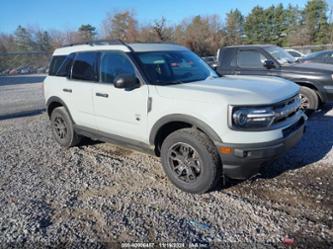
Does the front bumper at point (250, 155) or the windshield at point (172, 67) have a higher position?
the windshield at point (172, 67)

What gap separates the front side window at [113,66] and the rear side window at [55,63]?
51.7 inches

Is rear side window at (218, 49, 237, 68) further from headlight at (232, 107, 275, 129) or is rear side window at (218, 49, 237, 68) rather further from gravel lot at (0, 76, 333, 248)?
headlight at (232, 107, 275, 129)

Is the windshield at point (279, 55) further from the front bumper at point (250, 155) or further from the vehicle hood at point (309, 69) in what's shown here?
the front bumper at point (250, 155)

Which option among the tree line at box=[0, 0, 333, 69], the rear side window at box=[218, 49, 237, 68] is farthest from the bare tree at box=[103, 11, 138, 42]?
the rear side window at box=[218, 49, 237, 68]

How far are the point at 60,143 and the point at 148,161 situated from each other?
6.68ft

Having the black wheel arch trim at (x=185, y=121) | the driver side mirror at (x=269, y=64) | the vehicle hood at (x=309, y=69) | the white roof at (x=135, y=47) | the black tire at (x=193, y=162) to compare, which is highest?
the white roof at (x=135, y=47)

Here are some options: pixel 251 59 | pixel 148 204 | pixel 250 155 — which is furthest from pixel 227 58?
pixel 148 204

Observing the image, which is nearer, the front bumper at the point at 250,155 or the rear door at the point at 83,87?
the front bumper at the point at 250,155

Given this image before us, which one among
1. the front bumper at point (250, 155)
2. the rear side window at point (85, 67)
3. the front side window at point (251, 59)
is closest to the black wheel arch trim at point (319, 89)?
the front side window at point (251, 59)

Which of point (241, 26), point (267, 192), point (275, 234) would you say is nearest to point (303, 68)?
point (267, 192)

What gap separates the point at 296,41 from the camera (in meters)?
53.8

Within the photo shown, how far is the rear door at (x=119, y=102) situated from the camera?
4320 millimetres

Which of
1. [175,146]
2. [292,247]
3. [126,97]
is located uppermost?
[126,97]

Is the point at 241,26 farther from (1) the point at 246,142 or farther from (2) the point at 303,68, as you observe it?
(1) the point at 246,142
